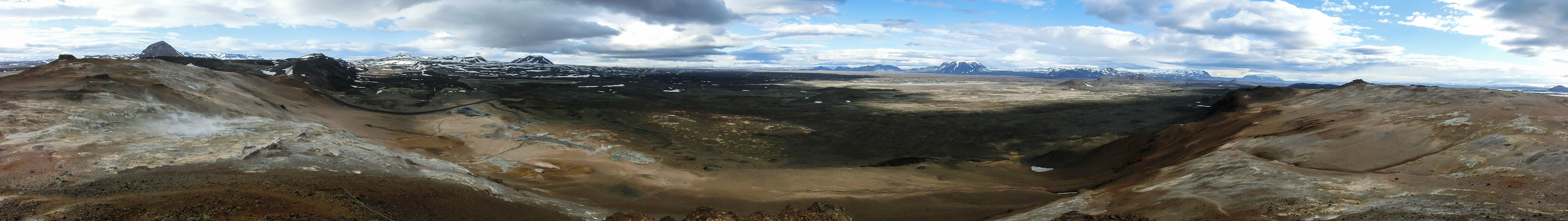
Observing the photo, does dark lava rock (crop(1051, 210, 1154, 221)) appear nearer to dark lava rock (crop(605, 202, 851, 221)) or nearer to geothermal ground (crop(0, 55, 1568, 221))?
geothermal ground (crop(0, 55, 1568, 221))

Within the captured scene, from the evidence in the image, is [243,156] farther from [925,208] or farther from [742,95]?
[742,95]

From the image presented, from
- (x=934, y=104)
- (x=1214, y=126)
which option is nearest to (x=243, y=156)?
(x=1214, y=126)

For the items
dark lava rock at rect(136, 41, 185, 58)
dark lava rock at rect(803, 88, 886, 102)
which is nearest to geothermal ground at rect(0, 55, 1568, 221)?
dark lava rock at rect(803, 88, 886, 102)

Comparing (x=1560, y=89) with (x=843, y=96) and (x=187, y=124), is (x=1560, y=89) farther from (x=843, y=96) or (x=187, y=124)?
(x=187, y=124)

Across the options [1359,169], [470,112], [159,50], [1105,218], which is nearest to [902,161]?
[1359,169]

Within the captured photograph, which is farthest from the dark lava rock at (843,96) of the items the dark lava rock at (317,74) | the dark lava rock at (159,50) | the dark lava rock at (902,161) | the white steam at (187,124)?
the dark lava rock at (159,50)
